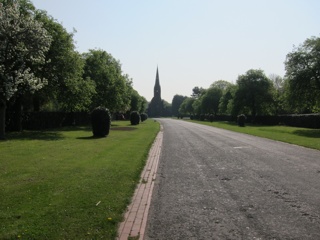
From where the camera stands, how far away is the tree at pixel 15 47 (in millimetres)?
20250

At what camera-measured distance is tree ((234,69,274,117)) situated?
65.9 meters

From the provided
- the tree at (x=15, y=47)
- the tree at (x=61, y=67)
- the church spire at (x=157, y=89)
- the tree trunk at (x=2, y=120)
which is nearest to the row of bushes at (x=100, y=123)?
the tree at (x=61, y=67)

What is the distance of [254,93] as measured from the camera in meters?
65.9

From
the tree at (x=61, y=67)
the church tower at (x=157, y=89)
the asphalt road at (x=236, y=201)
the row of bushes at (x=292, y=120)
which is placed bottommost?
the asphalt road at (x=236, y=201)

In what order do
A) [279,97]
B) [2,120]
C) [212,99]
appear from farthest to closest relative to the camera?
[212,99], [279,97], [2,120]

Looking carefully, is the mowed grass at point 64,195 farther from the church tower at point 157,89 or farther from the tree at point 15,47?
the church tower at point 157,89

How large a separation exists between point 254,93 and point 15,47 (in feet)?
177

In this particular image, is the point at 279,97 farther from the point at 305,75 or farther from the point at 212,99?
the point at 212,99

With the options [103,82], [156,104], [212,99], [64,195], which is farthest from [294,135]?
[156,104]

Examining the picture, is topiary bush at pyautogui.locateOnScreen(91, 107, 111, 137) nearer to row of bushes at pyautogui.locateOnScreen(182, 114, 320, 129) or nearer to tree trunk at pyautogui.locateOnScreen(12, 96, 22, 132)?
tree trunk at pyautogui.locateOnScreen(12, 96, 22, 132)

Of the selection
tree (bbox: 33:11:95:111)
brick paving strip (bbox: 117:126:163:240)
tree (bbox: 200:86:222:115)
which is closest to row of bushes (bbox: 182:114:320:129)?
tree (bbox: 200:86:222:115)

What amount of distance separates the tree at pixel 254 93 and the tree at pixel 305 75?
24.3 meters

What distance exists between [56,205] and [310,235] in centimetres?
469

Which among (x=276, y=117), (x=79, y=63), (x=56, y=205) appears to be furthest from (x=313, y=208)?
(x=276, y=117)
